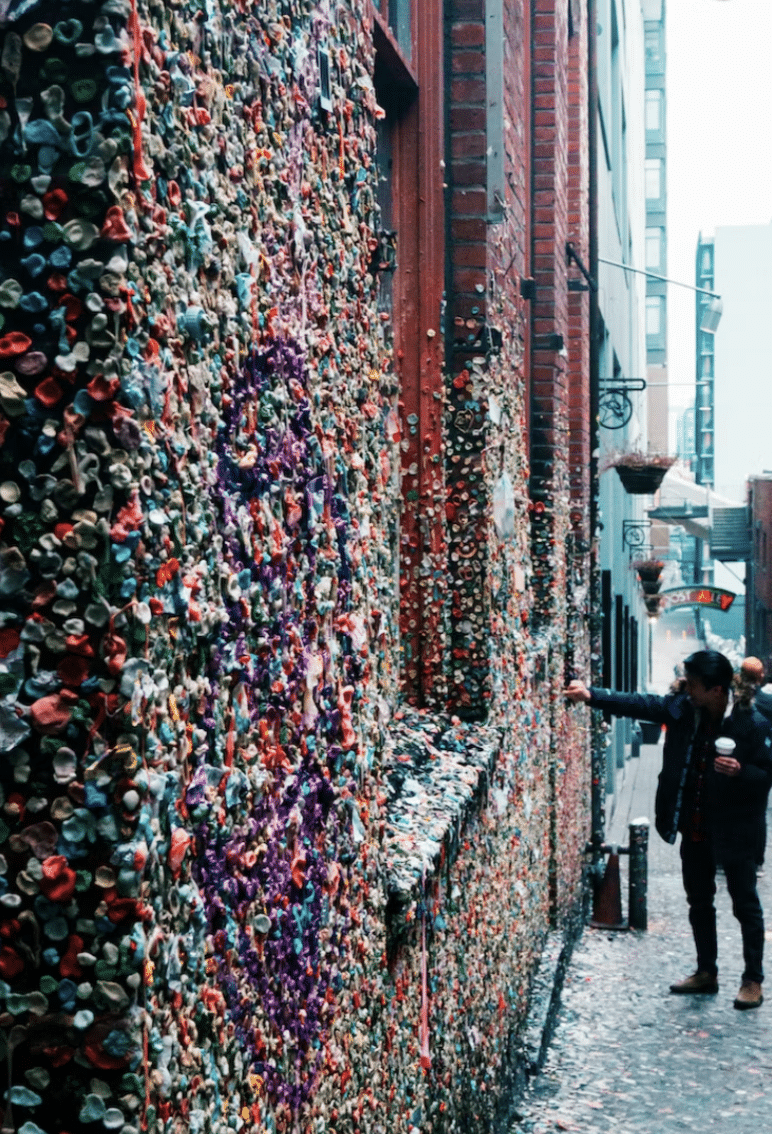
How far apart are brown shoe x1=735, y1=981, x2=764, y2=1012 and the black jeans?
36mm

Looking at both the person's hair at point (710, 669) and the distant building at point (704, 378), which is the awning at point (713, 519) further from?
the person's hair at point (710, 669)

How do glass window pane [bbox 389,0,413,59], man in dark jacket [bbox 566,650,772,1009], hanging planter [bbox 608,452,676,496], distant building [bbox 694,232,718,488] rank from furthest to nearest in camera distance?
distant building [bbox 694,232,718,488]
hanging planter [bbox 608,452,676,496]
man in dark jacket [bbox 566,650,772,1009]
glass window pane [bbox 389,0,413,59]

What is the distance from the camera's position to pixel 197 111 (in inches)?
68.3

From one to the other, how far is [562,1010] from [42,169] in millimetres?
6323

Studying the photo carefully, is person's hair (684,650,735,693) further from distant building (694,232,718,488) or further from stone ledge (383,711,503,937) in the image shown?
distant building (694,232,718,488)

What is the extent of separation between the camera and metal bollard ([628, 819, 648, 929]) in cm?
898

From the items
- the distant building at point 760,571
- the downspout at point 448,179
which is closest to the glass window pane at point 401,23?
the downspout at point 448,179

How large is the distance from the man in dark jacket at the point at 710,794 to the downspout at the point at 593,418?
8.23 ft

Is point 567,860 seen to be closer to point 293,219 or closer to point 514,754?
point 514,754

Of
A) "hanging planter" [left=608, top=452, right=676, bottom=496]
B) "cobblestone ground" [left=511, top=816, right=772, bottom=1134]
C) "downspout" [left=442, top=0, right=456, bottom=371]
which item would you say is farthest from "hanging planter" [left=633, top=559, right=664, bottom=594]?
"downspout" [left=442, top=0, right=456, bottom=371]

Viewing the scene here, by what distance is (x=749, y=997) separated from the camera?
23.2ft

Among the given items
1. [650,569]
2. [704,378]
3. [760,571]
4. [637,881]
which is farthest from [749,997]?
[704,378]

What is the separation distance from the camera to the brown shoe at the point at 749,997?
7066 millimetres

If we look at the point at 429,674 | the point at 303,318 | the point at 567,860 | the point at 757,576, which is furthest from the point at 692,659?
Result: the point at 757,576
